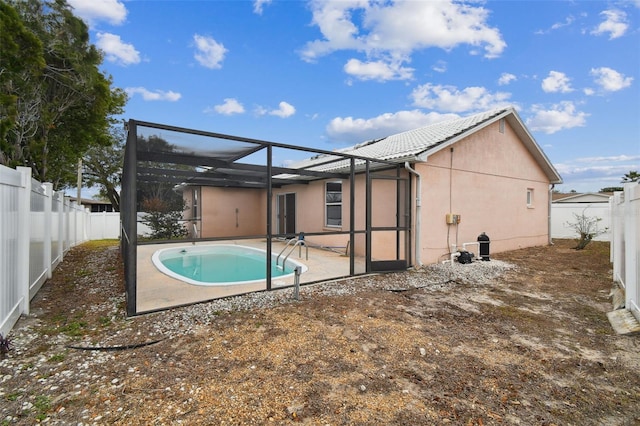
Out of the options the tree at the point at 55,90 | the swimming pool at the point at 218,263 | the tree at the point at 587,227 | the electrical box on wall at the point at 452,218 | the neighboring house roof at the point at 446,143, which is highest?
the tree at the point at 55,90

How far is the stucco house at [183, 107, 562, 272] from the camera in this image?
7891mm

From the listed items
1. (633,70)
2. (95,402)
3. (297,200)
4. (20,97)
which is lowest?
(95,402)

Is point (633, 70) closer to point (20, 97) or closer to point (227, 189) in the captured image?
point (227, 189)

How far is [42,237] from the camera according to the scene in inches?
227

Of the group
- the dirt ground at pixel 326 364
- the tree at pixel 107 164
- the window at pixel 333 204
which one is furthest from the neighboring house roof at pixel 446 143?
the tree at pixel 107 164

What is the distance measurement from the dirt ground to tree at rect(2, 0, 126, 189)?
7.63 m

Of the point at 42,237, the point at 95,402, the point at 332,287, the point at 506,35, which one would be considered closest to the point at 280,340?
the point at 95,402

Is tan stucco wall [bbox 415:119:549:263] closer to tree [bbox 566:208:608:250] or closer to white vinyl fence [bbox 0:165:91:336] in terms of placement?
tree [bbox 566:208:608:250]

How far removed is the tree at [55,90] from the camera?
934 centimetres

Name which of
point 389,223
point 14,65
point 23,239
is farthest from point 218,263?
point 14,65

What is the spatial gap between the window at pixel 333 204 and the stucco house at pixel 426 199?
0.12 ft

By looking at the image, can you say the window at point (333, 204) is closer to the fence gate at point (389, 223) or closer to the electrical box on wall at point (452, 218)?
the fence gate at point (389, 223)

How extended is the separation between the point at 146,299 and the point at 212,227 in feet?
33.5

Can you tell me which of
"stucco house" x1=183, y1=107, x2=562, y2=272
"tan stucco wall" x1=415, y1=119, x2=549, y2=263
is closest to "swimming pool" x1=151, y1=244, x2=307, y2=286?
"stucco house" x1=183, y1=107, x2=562, y2=272
